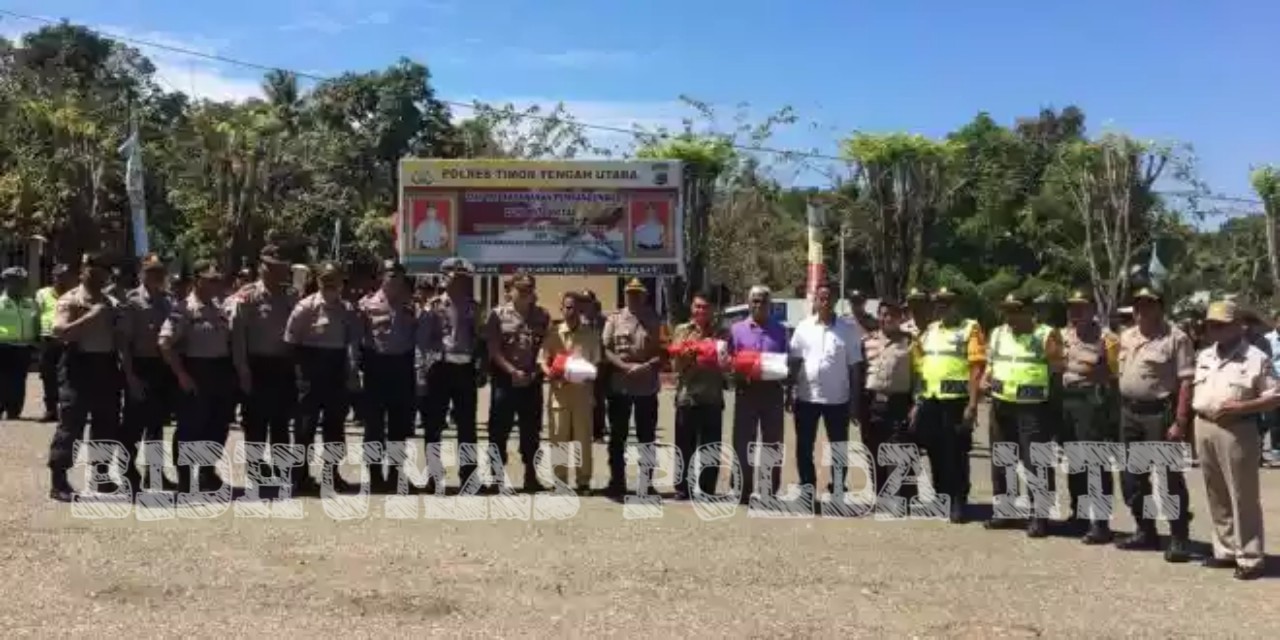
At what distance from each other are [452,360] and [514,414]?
71 centimetres

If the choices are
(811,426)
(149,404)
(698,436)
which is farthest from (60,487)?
(811,426)

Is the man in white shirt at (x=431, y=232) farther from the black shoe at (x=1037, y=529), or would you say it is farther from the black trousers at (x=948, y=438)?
the black shoe at (x=1037, y=529)

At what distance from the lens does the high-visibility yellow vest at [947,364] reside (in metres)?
9.02

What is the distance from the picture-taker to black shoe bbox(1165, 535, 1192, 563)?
25.4 feet

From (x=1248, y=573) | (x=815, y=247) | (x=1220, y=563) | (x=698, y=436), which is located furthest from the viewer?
(x=815, y=247)

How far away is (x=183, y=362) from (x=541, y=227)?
1369cm

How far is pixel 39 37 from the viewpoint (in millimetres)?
55969

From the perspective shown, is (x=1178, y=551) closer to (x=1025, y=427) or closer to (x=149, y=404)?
(x=1025, y=427)

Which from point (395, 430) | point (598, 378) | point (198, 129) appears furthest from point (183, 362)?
point (198, 129)

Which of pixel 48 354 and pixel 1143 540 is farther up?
pixel 48 354

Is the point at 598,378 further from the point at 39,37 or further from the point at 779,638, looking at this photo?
the point at 39,37

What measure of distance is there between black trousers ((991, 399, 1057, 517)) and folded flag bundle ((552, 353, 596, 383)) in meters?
3.11

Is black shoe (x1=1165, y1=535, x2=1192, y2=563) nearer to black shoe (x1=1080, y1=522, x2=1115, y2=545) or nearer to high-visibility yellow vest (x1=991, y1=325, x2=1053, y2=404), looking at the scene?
black shoe (x1=1080, y1=522, x2=1115, y2=545)

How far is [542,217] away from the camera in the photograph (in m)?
22.6
